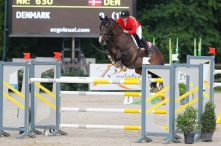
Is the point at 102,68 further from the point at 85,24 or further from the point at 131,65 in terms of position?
the point at 131,65

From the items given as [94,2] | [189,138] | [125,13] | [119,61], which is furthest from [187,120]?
[94,2]

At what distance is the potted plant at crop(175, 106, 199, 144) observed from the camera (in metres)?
11.9

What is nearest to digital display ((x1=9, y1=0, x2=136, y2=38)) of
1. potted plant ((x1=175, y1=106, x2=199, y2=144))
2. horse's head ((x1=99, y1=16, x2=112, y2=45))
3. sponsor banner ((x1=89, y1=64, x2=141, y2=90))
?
sponsor banner ((x1=89, y1=64, x2=141, y2=90))

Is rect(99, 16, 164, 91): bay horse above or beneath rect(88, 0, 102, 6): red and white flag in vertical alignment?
beneath

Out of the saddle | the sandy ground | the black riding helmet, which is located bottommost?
the sandy ground

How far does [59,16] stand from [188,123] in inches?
529

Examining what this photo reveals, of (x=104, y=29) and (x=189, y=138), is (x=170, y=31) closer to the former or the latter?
(x=104, y=29)

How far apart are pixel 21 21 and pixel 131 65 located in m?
9.66

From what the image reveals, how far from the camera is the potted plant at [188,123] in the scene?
1195 cm

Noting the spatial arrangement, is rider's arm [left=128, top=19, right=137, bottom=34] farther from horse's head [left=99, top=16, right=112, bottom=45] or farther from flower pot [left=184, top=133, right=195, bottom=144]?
flower pot [left=184, top=133, right=195, bottom=144]

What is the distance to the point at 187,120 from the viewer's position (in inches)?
470

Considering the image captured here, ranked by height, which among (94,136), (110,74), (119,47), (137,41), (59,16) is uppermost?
(59,16)

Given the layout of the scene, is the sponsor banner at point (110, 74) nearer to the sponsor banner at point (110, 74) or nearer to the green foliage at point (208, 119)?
the sponsor banner at point (110, 74)

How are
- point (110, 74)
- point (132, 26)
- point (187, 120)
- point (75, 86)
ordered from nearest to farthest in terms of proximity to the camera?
point (187, 120) < point (132, 26) < point (110, 74) < point (75, 86)
